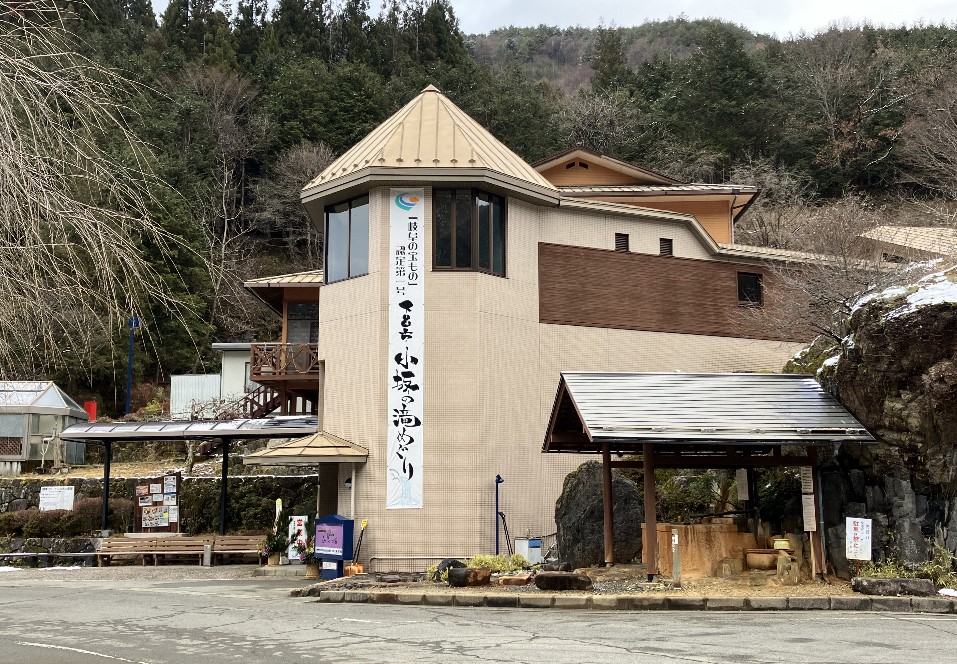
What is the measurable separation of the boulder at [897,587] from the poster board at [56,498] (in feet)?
85.2

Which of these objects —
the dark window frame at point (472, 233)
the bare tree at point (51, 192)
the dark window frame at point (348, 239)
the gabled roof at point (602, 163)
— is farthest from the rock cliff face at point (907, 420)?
the gabled roof at point (602, 163)

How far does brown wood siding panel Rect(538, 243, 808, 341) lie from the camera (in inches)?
1088

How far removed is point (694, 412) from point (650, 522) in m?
2.31

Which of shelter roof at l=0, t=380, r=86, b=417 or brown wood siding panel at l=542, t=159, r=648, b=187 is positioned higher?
brown wood siding panel at l=542, t=159, r=648, b=187

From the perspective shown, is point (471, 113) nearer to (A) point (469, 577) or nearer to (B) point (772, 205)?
(B) point (772, 205)

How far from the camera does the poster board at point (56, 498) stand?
33250mm

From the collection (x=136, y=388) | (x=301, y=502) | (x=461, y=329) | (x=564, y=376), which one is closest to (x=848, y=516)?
(x=564, y=376)

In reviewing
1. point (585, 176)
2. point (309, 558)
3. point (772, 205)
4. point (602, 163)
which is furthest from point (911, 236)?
point (309, 558)

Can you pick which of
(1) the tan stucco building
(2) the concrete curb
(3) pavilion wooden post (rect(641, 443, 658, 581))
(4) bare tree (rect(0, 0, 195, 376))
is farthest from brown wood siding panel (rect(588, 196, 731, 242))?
(4) bare tree (rect(0, 0, 195, 376))

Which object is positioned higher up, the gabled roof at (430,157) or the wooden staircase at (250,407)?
the gabled roof at (430,157)

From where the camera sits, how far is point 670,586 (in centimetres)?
1756

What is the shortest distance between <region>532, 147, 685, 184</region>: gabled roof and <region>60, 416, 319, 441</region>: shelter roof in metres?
13.2

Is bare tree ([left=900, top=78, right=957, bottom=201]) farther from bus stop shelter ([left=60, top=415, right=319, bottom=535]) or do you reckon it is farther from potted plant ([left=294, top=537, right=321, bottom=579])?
potted plant ([left=294, top=537, right=321, bottom=579])

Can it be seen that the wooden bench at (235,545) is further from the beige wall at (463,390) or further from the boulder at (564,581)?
the boulder at (564,581)
